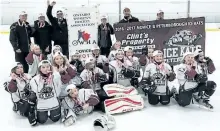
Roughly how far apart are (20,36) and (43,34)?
0.34 metres

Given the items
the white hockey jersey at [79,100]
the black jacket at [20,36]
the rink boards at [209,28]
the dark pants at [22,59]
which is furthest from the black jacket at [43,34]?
the rink boards at [209,28]

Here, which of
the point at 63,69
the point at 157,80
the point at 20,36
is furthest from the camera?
the point at 20,36

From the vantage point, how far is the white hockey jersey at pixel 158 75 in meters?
4.63

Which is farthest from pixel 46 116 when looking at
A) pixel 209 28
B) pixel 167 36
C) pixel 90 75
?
pixel 209 28

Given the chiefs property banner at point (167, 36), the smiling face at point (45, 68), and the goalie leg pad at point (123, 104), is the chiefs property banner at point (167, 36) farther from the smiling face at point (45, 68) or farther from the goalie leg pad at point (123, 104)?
the smiling face at point (45, 68)

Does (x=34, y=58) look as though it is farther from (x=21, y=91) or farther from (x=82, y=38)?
(x=82, y=38)

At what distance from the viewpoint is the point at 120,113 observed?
449 cm

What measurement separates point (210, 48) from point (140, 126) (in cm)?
423

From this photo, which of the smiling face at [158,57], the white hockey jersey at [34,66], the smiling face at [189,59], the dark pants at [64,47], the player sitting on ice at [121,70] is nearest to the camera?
the smiling face at [189,59]

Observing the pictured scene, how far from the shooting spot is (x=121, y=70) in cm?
488

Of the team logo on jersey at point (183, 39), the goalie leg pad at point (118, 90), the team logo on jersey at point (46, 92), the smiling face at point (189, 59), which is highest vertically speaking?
the team logo on jersey at point (183, 39)

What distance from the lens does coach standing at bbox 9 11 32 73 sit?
546cm

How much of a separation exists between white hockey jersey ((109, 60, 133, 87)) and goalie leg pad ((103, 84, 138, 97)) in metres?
0.18

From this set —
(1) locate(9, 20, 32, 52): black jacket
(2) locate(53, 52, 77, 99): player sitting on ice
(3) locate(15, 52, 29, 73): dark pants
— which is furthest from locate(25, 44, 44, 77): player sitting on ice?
(2) locate(53, 52, 77, 99): player sitting on ice
